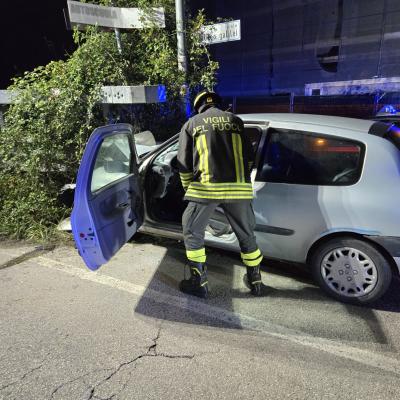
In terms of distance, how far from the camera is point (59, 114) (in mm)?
4879

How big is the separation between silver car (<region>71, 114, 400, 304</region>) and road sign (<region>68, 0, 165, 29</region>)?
233cm

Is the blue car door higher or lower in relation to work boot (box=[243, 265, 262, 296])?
higher

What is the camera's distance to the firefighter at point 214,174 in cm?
287

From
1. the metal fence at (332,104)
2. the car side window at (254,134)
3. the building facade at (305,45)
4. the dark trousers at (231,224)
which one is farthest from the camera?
the building facade at (305,45)

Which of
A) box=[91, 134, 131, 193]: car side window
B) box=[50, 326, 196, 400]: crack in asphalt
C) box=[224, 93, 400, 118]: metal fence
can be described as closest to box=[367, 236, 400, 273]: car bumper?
box=[50, 326, 196, 400]: crack in asphalt

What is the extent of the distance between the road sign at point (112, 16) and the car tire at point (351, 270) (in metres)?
4.12

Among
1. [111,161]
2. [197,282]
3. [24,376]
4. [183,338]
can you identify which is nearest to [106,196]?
[111,161]

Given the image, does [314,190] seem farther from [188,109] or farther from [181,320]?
[188,109]

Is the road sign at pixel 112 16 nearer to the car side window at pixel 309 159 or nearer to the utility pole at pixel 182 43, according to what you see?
the utility pole at pixel 182 43

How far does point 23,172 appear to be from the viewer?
505cm

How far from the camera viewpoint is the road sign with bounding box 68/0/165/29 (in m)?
4.81

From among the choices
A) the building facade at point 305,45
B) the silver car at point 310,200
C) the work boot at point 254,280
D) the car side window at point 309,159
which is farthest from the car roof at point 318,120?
the building facade at point 305,45

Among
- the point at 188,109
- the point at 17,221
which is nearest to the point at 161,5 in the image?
the point at 188,109

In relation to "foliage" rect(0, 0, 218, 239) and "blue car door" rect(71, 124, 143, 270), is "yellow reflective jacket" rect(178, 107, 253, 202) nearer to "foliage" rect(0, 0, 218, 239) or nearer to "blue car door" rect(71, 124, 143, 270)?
"blue car door" rect(71, 124, 143, 270)
